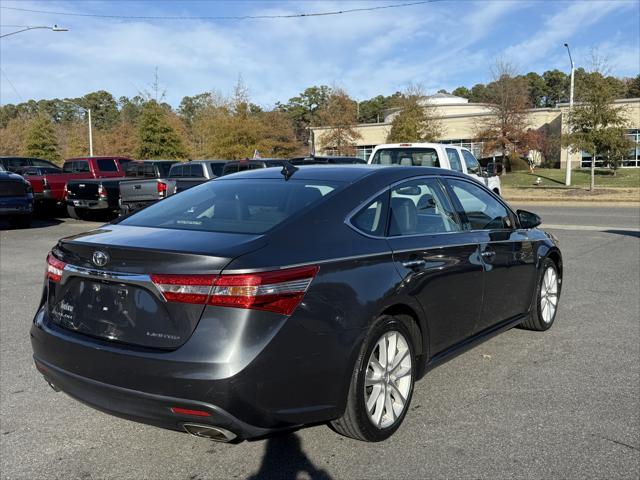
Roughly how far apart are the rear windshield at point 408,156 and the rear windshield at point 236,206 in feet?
31.2

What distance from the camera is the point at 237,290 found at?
111 inches

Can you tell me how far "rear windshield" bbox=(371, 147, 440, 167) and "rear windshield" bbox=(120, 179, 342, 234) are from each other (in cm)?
951

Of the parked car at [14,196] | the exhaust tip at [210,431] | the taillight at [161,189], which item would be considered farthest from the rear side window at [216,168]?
the exhaust tip at [210,431]

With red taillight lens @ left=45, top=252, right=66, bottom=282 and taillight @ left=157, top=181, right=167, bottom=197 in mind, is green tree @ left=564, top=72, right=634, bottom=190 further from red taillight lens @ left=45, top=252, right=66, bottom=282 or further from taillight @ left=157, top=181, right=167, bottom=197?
red taillight lens @ left=45, top=252, right=66, bottom=282

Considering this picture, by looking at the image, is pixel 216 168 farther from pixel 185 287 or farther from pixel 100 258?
pixel 185 287

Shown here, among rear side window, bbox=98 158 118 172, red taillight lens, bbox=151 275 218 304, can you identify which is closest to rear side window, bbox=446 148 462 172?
red taillight lens, bbox=151 275 218 304

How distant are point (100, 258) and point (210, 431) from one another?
1066 millimetres

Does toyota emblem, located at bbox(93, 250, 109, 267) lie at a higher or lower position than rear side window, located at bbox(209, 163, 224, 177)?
lower

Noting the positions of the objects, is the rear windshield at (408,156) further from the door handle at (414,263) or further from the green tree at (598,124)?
the green tree at (598,124)

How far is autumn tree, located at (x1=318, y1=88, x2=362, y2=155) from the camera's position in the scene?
45.5 metres

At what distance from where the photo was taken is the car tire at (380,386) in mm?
3314

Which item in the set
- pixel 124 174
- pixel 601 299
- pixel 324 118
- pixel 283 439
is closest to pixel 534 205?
pixel 124 174

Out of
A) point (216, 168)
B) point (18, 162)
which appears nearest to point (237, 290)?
point (216, 168)

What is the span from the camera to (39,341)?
134 inches
